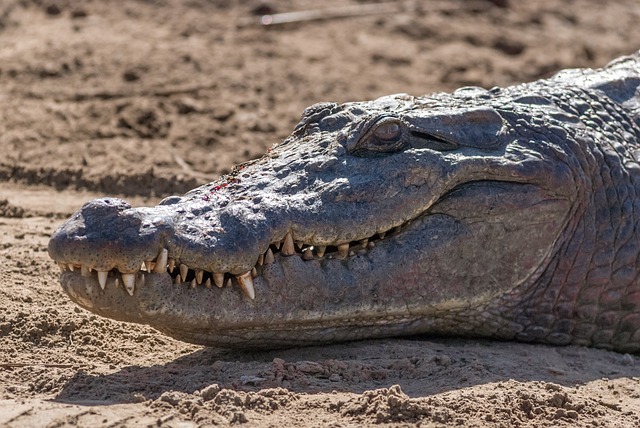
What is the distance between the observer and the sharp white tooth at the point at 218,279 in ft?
14.9

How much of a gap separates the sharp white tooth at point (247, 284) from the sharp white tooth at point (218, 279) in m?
0.07

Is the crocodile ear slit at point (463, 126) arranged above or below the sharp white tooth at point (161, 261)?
above

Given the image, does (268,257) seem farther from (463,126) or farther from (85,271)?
(463,126)

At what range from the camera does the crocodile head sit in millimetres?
4465

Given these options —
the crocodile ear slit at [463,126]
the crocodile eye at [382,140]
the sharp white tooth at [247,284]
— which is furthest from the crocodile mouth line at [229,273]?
the crocodile ear slit at [463,126]

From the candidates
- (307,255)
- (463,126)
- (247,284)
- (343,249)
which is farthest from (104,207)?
(463,126)

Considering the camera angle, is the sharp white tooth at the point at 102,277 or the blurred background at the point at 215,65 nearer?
the sharp white tooth at the point at 102,277

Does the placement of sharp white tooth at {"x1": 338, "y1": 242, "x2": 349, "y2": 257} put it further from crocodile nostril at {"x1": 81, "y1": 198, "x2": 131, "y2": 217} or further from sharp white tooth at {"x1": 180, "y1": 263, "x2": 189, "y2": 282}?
crocodile nostril at {"x1": 81, "y1": 198, "x2": 131, "y2": 217}

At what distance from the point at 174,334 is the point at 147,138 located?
3.60 metres

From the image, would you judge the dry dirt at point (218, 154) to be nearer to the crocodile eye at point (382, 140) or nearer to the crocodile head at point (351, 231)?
the crocodile head at point (351, 231)

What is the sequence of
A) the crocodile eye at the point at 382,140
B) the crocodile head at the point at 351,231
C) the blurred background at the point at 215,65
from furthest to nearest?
the blurred background at the point at 215,65 < the crocodile eye at the point at 382,140 < the crocodile head at the point at 351,231

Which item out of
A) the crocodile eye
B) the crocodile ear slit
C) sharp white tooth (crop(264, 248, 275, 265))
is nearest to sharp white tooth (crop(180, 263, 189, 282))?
sharp white tooth (crop(264, 248, 275, 265))

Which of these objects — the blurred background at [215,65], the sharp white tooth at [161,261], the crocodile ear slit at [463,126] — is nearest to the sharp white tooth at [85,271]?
the sharp white tooth at [161,261]

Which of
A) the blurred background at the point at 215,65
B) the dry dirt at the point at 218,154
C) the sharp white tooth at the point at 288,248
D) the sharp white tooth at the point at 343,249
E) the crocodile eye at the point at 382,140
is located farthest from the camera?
the blurred background at the point at 215,65
